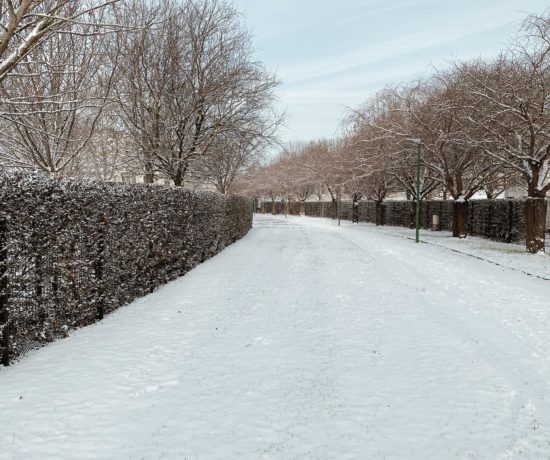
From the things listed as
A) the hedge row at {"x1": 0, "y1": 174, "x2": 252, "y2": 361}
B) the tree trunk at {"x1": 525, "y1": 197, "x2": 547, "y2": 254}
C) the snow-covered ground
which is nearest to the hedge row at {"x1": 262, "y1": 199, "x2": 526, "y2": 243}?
the tree trunk at {"x1": 525, "y1": 197, "x2": 547, "y2": 254}

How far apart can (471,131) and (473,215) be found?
8.81 meters

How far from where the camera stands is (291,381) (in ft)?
15.3

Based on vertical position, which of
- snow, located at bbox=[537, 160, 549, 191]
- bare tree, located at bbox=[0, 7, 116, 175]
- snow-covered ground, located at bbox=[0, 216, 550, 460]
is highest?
bare tree, located at bbox=[0, 7, 116, 175]

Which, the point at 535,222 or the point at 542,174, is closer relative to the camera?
the point at 542,174

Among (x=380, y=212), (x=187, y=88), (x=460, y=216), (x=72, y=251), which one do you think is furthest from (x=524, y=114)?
(x=380, y=212)

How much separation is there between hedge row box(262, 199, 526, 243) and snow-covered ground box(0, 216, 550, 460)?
14048 mm

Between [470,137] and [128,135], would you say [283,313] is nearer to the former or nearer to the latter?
[128,135]

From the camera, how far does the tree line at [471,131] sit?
15836 mm

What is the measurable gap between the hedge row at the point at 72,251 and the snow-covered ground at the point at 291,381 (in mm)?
370

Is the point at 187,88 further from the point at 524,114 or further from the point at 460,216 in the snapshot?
the point at 460,216

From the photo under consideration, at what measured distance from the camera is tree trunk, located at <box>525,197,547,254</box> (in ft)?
53.7

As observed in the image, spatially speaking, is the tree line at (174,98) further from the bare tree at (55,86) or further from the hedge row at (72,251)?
the hedge row at (72,251)

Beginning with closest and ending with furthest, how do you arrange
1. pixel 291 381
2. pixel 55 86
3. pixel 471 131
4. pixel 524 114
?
pixel 291 381
pixel 55 86
pixel 524 114
pixel 471 131

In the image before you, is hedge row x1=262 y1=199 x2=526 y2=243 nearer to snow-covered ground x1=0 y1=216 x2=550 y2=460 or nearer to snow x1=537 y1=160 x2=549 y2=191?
snow x1=537 y1=160 x2=549 y2=191
